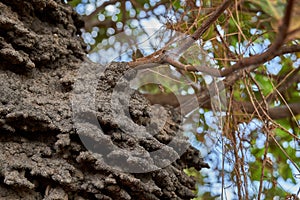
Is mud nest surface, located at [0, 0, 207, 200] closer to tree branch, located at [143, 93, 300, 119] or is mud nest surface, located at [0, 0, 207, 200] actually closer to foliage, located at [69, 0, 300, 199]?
foliage, located at [69, 0, 300, 199]

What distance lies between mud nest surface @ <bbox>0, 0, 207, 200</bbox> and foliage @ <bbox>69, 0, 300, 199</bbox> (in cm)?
26

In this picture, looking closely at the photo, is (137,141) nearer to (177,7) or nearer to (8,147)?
(8,147)

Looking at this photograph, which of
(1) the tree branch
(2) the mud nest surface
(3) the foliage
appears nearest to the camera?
(2) the mud nest surface

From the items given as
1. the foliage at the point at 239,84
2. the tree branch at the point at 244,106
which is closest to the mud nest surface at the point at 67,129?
the foliage at the point at 239,84

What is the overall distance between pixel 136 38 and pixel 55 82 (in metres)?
0.52

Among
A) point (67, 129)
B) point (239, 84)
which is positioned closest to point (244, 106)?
point (239, 84)

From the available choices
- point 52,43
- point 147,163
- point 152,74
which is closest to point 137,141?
point 147,163

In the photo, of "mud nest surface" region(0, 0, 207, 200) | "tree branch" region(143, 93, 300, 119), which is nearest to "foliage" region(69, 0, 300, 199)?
"tree branch" region(143, 93, 300, 119)

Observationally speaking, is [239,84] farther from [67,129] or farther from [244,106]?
[67,129]

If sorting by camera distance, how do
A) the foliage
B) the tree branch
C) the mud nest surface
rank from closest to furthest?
1. the mud nest surface
2. the foliage
3. the tree branch

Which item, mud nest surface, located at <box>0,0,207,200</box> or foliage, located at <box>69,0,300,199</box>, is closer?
mud nest surface, located at <box>0,0,207,200</box>

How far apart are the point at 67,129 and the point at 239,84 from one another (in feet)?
2.95

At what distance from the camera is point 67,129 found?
2.53 ft

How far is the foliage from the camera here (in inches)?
45.9
